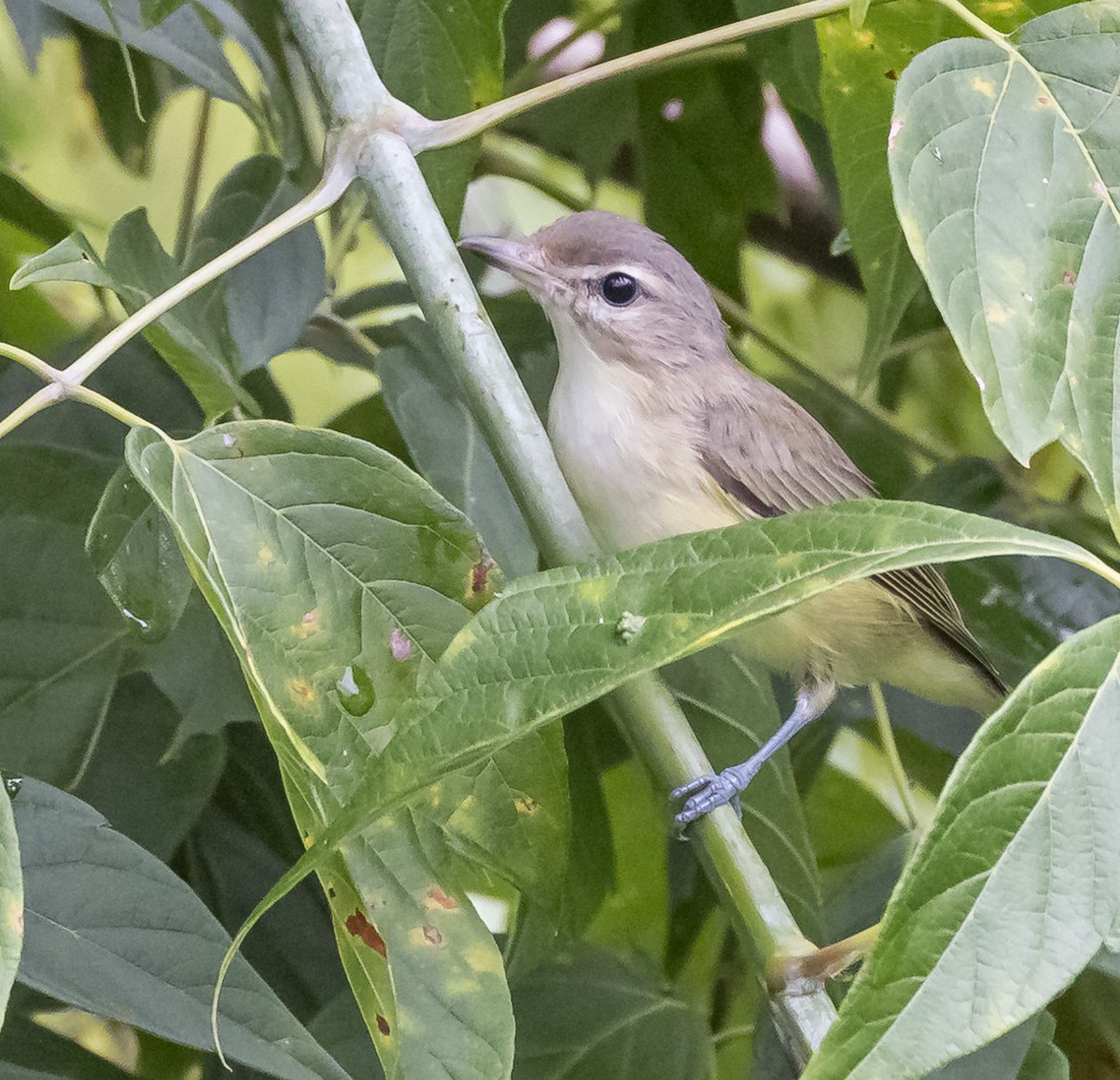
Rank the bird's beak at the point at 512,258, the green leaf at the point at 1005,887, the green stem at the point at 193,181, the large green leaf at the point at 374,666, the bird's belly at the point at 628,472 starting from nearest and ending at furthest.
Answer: the green leaf at the point at 1005,887 < the large green leaf at the point at 374,666 < the bird's belly at the point at 628,472 < the bird's beak at the point at 512,258 < the green stem at the point at 193,181

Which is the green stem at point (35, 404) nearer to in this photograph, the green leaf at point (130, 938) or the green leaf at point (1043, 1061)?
the green leaf at point (130, 938)

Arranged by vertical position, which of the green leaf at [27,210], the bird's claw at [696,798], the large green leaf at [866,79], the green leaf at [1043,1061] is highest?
the green leaf at [27,210]

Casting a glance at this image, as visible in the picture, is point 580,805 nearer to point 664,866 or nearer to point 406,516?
point 664,866

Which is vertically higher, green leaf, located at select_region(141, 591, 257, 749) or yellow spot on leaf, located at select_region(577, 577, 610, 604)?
yellow spot on leaf, located at select_region(577, 577, 610, 604)

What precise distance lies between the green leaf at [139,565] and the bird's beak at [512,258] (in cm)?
51

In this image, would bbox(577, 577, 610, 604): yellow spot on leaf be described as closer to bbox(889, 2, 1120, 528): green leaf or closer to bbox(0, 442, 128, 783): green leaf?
bbox(889, 2, 1120, 528): green leaf

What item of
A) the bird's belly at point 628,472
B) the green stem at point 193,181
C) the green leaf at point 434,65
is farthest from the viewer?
the green stem at point 193,181

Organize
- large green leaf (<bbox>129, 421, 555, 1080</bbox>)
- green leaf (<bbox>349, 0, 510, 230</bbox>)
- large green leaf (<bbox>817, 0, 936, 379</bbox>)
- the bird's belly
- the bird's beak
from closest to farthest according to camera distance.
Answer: large green leaf (<bbox>129, 421, 555, 1080</bbox>), large green leaf (<bbox>817, 0, 936, 379</bbox>), green leaf (<bbox>349, 0, 510, 230</bbox>), the bird's belly, the bird's beak

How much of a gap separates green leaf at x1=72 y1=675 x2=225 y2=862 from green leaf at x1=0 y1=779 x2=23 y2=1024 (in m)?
0.55

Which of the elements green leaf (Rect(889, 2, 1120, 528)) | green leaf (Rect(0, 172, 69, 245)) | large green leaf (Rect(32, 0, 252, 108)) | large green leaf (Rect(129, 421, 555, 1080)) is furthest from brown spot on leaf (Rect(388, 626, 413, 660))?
large green leaf (Rect(32, 0, 252, 108))

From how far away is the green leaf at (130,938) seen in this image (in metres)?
0.72

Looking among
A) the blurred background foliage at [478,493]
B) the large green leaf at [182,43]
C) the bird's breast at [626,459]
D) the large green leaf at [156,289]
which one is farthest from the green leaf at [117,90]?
the bird's breast at [626,459]

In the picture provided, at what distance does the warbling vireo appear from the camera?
4.03ft

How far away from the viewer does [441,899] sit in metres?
0.68
